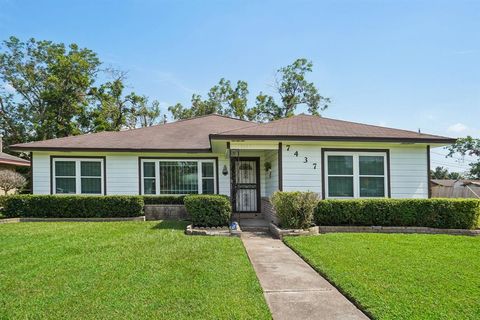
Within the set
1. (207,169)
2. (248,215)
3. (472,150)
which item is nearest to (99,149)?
(207,169)

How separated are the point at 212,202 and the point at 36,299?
5588 millimetres

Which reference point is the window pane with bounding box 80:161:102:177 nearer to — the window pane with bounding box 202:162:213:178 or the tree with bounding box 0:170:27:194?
the tree with bounding box 0:170:27:194

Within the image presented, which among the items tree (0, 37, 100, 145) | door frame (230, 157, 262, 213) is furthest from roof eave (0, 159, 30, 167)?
door frame (230, 157, 262, 213)

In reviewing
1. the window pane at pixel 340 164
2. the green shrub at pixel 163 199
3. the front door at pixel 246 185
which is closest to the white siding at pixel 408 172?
the window pane at pixel 340 164

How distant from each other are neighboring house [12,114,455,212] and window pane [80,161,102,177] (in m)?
0.04

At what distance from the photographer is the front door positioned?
13438 millimetres

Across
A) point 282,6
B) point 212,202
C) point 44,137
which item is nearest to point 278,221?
point 212,202

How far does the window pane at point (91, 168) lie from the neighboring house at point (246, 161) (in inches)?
1.6

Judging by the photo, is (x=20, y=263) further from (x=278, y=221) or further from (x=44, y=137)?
(x=44, y=137)

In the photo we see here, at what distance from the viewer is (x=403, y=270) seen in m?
5.25

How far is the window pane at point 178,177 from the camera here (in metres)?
13.8

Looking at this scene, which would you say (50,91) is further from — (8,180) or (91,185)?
(91,185)

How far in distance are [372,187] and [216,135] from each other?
5364 mm

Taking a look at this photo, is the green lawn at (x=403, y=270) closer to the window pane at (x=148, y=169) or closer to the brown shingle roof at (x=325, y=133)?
the brown shingle roof at (x=325, y=133)
